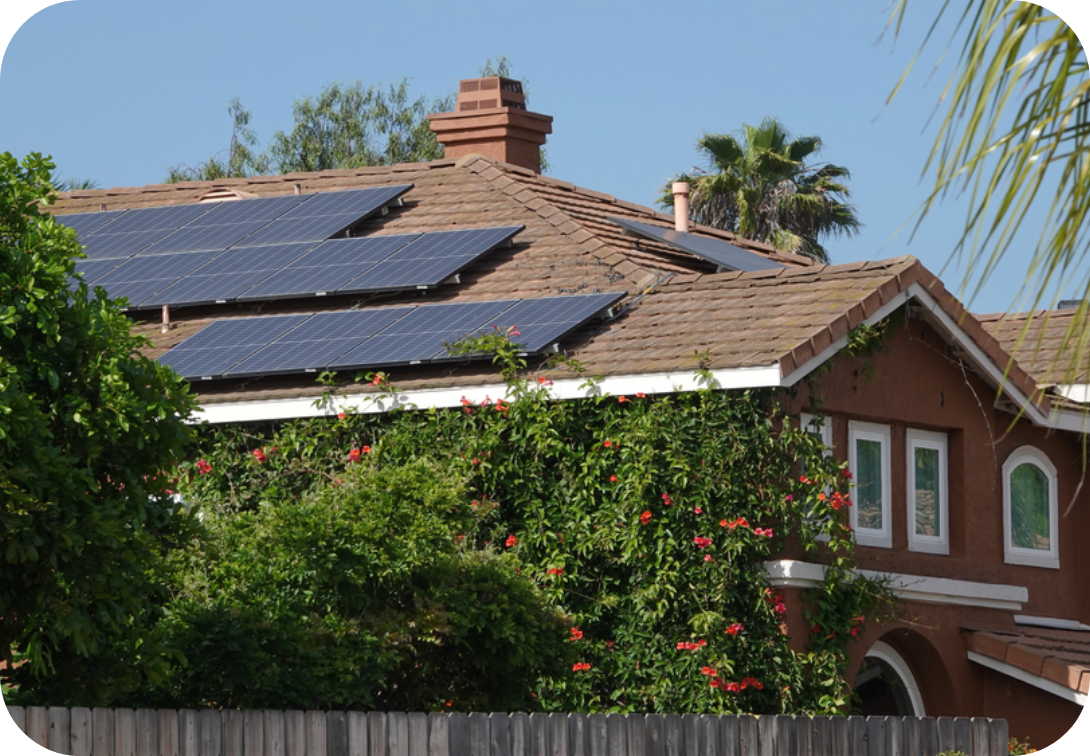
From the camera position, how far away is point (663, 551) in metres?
15.1

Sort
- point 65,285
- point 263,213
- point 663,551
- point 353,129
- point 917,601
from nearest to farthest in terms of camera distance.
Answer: point 65,285 → point 663,551 → point 917,601 → point 263,213 → point 353,129

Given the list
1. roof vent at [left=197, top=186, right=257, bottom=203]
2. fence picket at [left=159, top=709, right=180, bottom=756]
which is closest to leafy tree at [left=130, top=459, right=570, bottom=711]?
fence picket at [left=159, top=709, right=180, bottom=756]

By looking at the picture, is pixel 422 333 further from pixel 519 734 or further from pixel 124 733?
pixel 124 733

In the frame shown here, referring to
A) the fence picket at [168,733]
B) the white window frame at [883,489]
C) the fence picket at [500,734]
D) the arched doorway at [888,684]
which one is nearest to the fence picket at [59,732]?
the fence picket at [168,733]

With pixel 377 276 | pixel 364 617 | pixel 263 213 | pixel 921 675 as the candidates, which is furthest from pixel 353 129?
pixel 364 617

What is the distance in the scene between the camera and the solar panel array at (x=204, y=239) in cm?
1941

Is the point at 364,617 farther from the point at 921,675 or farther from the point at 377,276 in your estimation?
the point at 921,675

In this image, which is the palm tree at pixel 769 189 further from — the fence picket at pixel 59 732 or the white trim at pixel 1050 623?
the fence picket at pixel 59 732

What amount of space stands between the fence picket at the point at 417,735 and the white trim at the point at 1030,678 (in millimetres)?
9496

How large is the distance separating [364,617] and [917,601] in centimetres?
695

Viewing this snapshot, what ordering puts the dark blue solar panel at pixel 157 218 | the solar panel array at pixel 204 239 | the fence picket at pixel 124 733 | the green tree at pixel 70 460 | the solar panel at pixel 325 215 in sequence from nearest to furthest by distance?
the fence picket at pixel 124 733, the green tree at pixel 70 460, the solar panel array at pixel 204 239, the solar panel at pixel 325 215, the dark blue solar panel at pixel 157 218

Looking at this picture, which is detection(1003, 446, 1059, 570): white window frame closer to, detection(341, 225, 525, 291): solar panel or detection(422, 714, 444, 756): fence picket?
detection(341, 225, 525, 291): solar panel

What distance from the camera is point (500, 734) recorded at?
33.9ft

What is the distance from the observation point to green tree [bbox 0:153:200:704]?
9.41 metres
